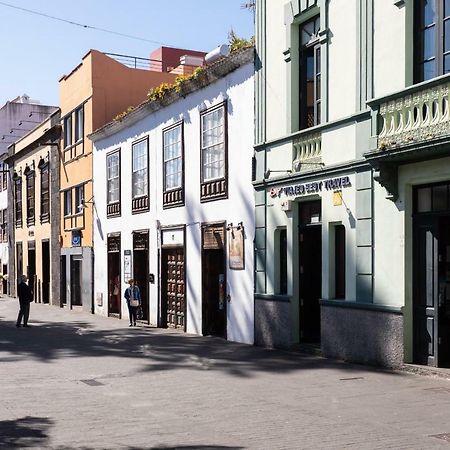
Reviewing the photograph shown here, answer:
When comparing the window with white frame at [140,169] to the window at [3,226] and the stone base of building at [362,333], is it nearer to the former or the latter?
the stone base of building at [362,333]

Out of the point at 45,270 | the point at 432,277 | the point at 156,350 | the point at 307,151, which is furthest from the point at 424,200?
the point at 45,270

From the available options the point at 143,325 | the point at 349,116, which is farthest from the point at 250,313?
the point at 143,325

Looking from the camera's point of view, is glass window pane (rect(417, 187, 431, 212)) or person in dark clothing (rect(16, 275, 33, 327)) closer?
glass window pane (rect(417, 187, 431, 212))

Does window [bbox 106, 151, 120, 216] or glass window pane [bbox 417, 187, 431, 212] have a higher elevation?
window [bbox 106, 151, 120, 216]

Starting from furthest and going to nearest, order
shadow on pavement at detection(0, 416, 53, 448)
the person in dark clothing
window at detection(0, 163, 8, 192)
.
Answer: window at detection(0, 163, 8, 192)
the person in dark clothing
shadow on pavement at detection(0, 416, 53, 448)

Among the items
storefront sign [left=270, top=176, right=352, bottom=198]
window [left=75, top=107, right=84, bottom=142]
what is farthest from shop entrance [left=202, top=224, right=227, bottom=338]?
window [left=75, top=107, right=84, bottom=142]

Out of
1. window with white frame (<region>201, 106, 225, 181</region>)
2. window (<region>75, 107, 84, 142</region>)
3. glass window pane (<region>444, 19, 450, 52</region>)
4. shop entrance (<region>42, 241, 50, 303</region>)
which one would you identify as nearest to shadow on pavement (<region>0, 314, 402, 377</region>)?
window with white frame (<region>201, 106, 225, 181</region>)

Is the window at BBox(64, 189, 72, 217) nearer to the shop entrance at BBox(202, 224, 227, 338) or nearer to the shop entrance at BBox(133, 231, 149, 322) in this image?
the shop entrance at BBox(133, 231, 149, 322)

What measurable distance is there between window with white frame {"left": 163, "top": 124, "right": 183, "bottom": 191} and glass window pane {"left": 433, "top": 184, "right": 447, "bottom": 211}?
10.6m

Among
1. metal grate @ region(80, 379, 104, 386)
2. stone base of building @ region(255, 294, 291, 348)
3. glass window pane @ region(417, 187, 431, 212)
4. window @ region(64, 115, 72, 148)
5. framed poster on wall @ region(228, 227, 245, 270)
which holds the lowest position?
metal grate @ region(80, 379, 104, 386)

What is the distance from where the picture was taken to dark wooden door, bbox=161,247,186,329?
2138cm

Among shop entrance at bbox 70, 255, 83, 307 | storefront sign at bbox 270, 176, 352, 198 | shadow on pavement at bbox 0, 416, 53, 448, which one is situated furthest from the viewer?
shop entrance at bbox 70, 255, 83, 307

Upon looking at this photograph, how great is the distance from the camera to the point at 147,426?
852 centimetres

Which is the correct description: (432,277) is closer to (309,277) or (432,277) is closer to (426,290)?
(426,290)
